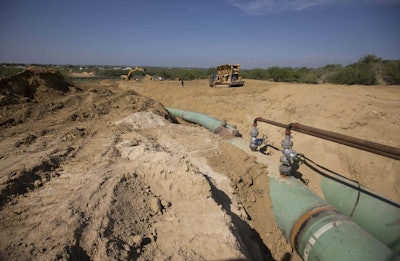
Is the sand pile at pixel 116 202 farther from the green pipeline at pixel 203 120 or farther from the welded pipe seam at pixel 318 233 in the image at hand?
the green pipeline at pixel 203 120

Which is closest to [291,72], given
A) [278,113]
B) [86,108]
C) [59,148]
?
[278,113]

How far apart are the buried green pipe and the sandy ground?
322 mm

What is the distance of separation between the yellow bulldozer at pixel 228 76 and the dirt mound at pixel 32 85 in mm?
10371

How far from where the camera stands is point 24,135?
531cm

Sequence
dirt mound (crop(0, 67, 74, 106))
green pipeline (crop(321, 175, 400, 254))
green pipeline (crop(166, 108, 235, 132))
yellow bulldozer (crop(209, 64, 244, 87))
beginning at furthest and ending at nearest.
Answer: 1. yellow bulldozer (crop(209, 64, 244, 87))
2. dirt mound (crop(0, 67, 74, 106))
3. green pipeline (crop(166, 108, 235, 132))
4. green pipeline (crop(321, 175, 400, 254))

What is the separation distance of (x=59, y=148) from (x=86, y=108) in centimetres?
385

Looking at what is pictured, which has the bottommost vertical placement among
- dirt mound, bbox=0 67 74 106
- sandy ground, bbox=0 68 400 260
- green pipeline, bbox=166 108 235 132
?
green pipeline, bbox=166 108 235 132

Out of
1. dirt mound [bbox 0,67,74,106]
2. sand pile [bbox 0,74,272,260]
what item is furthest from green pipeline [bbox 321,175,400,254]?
dirt mound [bbox 0,67,74,106]

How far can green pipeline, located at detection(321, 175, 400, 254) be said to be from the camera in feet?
9.43

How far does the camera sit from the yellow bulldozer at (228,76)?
631 inches

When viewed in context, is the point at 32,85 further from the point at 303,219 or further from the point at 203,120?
the point at 303,219

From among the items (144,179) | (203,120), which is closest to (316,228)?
(144,179)

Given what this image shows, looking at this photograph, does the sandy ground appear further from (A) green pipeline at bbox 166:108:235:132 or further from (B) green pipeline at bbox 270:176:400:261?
(A) green pipeline at bbox 166:108:235:132

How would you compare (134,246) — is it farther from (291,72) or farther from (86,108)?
(291,72)
